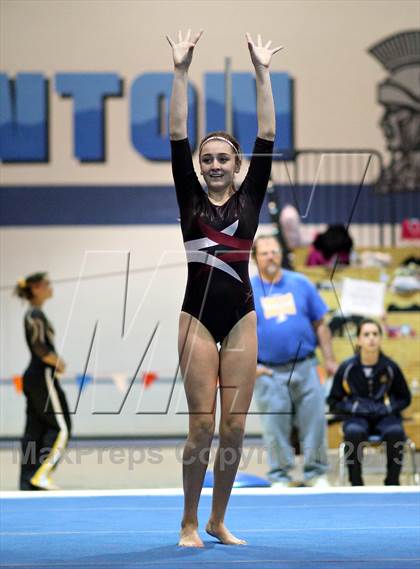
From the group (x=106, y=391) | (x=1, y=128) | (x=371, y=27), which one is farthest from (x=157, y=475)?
(x=371, y=27)

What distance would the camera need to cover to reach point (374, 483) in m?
6.96

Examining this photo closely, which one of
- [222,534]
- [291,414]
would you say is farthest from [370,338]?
[222,534]

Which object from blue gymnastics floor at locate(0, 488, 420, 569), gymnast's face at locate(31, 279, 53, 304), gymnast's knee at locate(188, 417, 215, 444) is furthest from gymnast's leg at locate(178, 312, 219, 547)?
gymnast's face at locate(31, 279, 53, 304)

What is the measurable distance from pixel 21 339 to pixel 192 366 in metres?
6.07

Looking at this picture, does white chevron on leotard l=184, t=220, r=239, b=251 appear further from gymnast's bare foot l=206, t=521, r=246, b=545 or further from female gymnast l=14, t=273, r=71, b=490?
female gymnast l=14, t=273, r=71, b=490

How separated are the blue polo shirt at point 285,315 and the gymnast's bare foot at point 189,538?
2.52 metres

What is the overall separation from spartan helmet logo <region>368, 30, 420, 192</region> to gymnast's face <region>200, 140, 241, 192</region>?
6.81 m

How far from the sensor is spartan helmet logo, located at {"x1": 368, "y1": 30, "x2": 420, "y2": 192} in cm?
1016

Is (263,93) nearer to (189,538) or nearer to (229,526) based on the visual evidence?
(189,538)

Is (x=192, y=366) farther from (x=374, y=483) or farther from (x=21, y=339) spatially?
(x=21, y=339)

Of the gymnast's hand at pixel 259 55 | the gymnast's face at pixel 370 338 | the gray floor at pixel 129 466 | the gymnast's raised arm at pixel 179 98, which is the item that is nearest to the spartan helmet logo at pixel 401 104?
the gray floor at pixel 129 466

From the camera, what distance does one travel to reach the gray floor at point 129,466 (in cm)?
718

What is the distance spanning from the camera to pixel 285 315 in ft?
19.9

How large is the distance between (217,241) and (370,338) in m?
3.00
